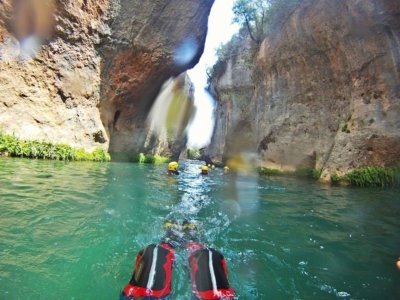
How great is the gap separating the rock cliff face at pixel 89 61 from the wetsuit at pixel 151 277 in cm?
1707

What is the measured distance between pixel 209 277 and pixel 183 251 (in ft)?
4.95

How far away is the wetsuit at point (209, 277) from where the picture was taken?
10.7ft

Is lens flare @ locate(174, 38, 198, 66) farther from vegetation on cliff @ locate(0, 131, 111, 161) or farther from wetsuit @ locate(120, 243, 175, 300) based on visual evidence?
wetsuit @ locate(120, 243, 175, 300)

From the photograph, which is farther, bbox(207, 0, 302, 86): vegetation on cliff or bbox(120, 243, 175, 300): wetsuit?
bbox(207, 0, 302, 86): vegetation on cliff

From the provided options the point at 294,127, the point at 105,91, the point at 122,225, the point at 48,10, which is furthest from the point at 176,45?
the point at 122,225

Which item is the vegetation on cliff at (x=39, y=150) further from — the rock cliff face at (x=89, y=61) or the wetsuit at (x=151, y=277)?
the wetsuit at (x=151, y=277)

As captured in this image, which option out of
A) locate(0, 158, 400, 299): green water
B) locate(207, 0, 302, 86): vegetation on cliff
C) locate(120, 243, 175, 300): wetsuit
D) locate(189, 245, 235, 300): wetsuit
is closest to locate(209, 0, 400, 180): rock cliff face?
locate(207, 0, 302, 86): vegetation on cliff

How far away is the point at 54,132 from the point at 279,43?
16.4 metres

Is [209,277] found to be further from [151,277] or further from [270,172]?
[270,172]

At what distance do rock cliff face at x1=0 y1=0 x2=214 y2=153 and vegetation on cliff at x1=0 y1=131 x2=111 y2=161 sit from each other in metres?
1.05

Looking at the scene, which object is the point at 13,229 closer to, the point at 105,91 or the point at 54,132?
the point at 54,132

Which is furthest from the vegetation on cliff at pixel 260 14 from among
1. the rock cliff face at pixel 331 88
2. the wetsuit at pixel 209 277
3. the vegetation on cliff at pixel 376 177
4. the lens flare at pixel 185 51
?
the wetsuit at pixel 209 277

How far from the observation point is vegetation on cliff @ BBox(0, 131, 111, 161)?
1612cm

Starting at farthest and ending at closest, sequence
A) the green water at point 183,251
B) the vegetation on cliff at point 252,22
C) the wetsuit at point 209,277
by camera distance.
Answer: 1. the vegetation on cliff at point 252,22
2. the green water at point 183,251
3. the wetsuit at point 209,277
